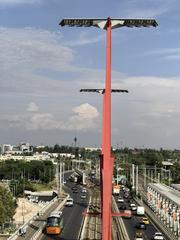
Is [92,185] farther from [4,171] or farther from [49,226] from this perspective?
[49,226]

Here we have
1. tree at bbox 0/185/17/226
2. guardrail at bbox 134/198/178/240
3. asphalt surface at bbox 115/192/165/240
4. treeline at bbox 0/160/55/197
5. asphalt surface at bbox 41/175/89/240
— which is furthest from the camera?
treeline at bbox 0/160/55/197

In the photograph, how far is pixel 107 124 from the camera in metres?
34.7

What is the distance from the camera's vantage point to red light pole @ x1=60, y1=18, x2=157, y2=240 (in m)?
34.0

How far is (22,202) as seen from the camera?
111062 millimetres

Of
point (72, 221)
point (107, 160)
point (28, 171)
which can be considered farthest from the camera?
point (28, 171)

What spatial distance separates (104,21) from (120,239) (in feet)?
97.9

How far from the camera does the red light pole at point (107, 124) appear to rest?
3400 cm

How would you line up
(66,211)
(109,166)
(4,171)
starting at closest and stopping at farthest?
(109,166)
(66,211)
(4,171)

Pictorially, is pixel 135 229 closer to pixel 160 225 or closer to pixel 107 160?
pixel 160 225

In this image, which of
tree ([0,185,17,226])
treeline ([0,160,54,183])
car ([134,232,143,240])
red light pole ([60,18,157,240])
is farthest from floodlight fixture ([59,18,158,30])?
treeline ([0,160,54,183])

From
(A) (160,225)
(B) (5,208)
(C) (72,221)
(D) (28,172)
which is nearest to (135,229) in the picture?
(A) (160,225)

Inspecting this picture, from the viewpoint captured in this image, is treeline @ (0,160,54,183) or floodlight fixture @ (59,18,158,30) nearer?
floodlight fixture @ (59,18,158,30)

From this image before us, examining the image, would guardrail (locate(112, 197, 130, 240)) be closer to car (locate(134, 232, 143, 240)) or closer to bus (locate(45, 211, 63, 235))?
car (locate(134, 232, 143, 240))

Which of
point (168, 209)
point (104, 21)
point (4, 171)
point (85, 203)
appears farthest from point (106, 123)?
point (4, 171)
